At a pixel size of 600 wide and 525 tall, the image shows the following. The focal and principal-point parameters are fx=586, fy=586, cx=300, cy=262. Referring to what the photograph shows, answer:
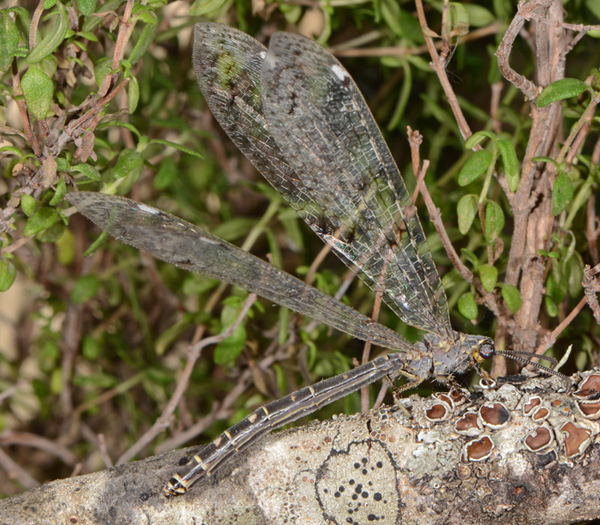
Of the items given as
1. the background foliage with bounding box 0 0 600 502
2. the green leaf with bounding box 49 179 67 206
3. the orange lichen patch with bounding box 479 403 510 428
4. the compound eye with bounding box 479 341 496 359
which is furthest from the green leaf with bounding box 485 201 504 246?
the green leaf with bounding box 49 179 67 206

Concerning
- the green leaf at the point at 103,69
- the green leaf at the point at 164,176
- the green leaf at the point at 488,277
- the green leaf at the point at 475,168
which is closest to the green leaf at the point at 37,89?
the green leaf at the point at 103,69

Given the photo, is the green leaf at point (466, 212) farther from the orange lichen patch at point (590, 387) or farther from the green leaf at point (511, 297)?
the orange lichen patch at point (590, 387)

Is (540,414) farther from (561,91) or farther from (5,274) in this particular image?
(5,274)

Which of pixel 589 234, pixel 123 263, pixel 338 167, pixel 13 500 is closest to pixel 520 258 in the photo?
pixel 589 234

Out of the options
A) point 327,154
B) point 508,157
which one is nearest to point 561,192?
point 508,157

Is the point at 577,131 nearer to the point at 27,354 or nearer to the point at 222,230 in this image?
the point at 222,230

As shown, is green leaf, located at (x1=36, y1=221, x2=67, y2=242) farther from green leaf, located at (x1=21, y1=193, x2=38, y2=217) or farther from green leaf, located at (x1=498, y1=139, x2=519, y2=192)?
green leaf, located at (x1=498, y1=139, x2=519, y2=192)
